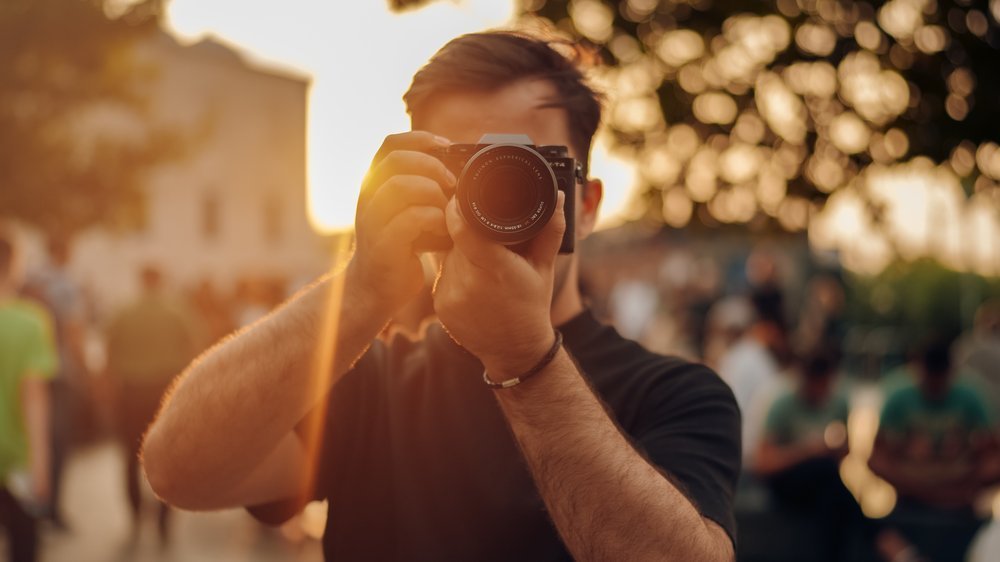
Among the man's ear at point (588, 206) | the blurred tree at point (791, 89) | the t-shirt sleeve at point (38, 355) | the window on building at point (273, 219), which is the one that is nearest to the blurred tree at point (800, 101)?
the blurred tree at point (791, 89)

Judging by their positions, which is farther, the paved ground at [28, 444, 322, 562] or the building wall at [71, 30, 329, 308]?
the building wall at [71, 30, 329, 308]

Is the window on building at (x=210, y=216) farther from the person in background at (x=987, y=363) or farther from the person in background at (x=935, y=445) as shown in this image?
the person in background at (x=935, y=445)

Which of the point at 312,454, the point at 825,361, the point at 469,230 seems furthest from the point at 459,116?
the point at 825,361

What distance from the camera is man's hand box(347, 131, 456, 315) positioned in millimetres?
1544

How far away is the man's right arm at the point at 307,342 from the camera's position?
1.55 metres

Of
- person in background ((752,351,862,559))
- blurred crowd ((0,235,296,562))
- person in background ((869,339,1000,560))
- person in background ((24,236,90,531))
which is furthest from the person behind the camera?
person in background ((24,236,90,531))

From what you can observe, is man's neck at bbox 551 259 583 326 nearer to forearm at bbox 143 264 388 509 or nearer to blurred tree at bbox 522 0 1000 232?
forearm at bbox 143 264 388 509

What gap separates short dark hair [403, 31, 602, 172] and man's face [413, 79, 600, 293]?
0.04 ft

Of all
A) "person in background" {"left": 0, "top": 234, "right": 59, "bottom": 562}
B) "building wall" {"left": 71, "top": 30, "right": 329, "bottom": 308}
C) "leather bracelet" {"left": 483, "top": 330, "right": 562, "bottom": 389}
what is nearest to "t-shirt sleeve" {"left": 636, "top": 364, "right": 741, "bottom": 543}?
"leather bracelet" {"left": 483, "top": 330, "right": 562, "bottom": 389}

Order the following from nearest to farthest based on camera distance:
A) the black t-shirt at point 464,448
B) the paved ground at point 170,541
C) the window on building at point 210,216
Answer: the black t-shirt at point 464,448, the paved ground at point 170,541, the window on building at point 210,216

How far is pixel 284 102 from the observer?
42.7 meters

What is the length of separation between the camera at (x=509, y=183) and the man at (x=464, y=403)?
0.02 metres

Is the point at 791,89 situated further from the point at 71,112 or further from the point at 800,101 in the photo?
the point at 71,112

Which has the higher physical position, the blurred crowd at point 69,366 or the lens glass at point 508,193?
the lens glass at point 508,193
